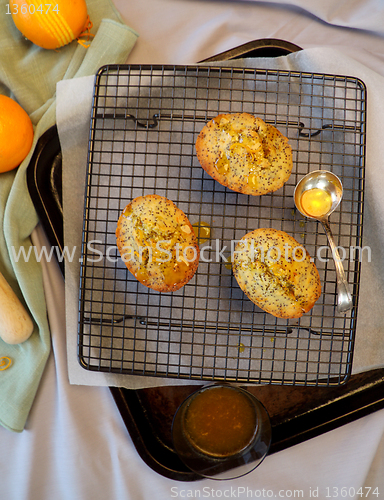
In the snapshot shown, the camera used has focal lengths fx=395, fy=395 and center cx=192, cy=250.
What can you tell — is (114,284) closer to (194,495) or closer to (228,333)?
(228,333)

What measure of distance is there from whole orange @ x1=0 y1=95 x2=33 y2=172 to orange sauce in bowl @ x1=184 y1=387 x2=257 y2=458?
123 centimetres

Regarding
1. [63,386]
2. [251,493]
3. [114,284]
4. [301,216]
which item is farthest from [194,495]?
[301,216]

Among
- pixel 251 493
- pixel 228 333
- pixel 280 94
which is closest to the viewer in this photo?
pixel 228 333

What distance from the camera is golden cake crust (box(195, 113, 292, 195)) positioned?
1467mm

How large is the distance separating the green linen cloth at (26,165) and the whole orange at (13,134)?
0.12ft

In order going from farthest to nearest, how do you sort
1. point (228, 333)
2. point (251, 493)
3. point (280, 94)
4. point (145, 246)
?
point (251, 493) < point (280, 94) < point (228, 333) < point (145, 246)

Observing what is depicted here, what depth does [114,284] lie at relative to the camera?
1.61 m

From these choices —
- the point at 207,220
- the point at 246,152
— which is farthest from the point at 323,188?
the point at 207,220

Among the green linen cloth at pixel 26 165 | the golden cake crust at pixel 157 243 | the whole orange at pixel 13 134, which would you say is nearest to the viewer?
the golden cake crust at pixel 157 243

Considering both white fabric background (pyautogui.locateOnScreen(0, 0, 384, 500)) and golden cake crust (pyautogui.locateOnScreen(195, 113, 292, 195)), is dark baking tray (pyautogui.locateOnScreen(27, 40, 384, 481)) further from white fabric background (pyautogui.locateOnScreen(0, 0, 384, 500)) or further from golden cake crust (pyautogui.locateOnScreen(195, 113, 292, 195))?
golden cake crust (pyautogui.locateOnScreen(195, 113, 292, 195))

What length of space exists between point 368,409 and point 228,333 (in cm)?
75

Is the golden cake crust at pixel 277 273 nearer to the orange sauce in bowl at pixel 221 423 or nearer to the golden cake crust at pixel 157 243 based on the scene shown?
the golden cake crust at pixel 157 243

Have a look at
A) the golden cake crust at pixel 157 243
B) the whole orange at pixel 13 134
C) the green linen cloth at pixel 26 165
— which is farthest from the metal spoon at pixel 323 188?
the whole orange at pixel 13 134

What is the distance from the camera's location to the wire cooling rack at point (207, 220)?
159 cm
